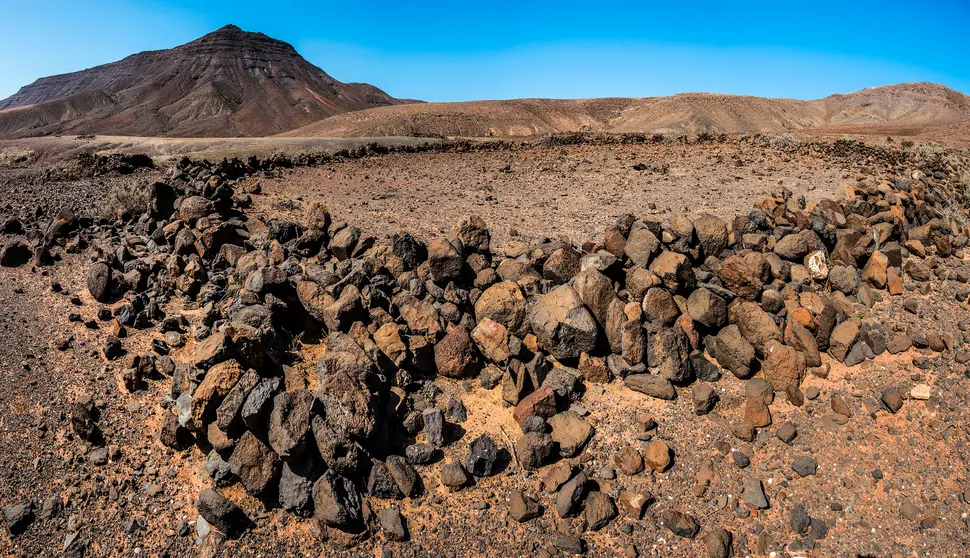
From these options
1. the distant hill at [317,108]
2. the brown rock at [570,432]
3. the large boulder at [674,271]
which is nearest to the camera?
the brown rock at [570,432]

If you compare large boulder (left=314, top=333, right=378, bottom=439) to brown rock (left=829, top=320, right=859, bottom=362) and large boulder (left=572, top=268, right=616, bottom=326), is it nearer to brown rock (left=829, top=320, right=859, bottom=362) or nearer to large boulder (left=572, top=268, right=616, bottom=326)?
large boulder (left=572, top=268, right=616, bottom=326)

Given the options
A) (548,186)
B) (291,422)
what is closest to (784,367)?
(291,422)

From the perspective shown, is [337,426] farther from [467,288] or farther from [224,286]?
[224,286]

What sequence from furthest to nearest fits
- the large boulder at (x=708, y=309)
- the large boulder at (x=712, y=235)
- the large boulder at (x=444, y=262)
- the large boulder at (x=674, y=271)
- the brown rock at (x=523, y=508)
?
the large boulder at (x=712, y=235) < the large boulder at (x=444, y=262) < the large boulder at (x=674, y=271) < the large boulder at (x=708, y=309) < the brown rock at (x=523, y=508)

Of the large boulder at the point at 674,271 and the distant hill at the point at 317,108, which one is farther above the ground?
the distant hill at the point at 317,108

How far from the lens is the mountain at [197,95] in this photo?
70250 mm

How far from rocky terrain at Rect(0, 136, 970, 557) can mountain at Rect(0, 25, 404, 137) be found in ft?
225

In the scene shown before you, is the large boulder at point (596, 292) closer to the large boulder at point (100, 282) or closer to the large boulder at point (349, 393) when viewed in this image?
the large boulder at point (349, 393)

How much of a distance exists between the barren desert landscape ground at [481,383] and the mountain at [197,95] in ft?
224

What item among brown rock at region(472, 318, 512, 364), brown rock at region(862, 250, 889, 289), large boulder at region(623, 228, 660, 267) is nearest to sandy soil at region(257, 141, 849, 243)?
large boulder at region(623, 228, 660, 267)

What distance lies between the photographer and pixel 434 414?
514 centimetres

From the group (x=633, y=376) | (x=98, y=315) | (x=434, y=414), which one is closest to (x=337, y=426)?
(x=434, y=414)

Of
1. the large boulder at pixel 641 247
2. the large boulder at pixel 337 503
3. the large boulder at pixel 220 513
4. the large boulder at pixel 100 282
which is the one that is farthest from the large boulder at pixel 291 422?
the large boulder at pixel 641 247

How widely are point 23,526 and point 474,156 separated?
16.7 meters
